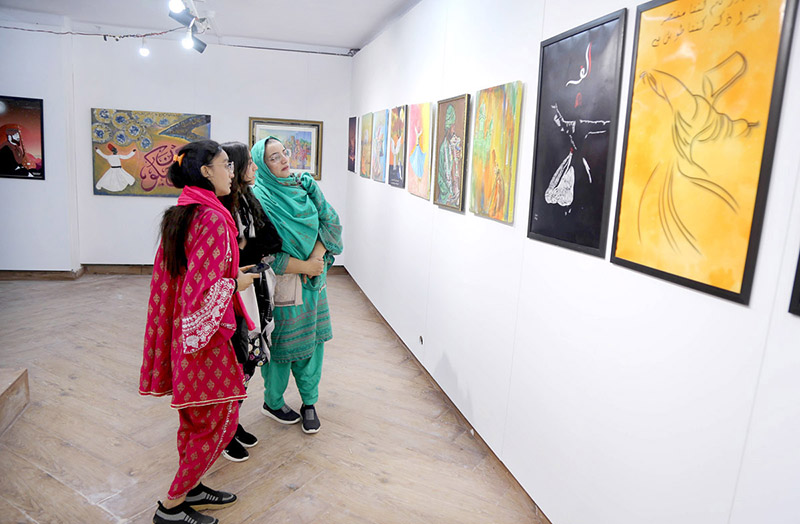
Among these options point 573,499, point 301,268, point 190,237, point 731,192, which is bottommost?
point 573,499

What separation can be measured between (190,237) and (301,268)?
89cm

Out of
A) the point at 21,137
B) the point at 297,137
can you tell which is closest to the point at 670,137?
the point at 297,137

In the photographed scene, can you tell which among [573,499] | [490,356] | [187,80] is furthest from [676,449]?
[187,80]

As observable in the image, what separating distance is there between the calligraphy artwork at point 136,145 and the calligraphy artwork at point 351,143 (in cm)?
193

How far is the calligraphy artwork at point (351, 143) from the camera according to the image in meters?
7.26

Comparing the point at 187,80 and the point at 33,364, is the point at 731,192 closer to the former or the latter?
the point at 33,364

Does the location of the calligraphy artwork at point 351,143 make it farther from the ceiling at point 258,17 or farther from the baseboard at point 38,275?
the baseboard at point 38,275

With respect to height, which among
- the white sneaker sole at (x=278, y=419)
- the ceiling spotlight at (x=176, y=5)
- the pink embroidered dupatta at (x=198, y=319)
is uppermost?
the ceiling spotlight at (x=176, y=5)

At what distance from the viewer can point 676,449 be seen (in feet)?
5.55

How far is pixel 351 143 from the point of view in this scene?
752cm

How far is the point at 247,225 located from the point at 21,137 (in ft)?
18.0

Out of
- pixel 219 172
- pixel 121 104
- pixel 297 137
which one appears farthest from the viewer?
pixel 297 137

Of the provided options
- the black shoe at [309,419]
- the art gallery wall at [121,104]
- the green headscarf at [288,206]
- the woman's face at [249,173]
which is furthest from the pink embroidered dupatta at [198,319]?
the art gallery wall at [121,104]

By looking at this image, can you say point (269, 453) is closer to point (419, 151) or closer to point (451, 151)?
point (451, 151)
